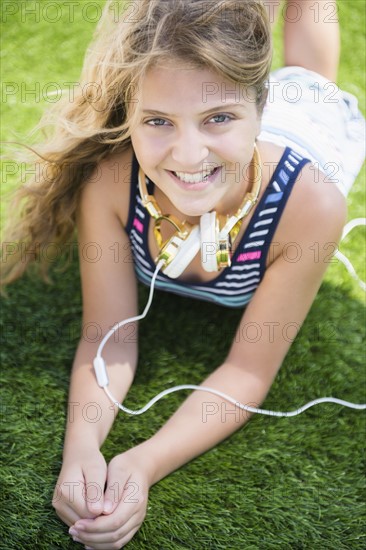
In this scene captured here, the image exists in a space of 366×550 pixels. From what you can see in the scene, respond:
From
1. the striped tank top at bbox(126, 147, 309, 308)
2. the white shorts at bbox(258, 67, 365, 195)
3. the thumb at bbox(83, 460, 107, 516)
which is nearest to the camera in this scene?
the thumb at bbox(83, 460, 107, 516)

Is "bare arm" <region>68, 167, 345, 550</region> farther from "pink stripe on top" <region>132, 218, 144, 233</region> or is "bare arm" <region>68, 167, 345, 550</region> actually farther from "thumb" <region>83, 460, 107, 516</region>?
"pink stripe on top" <region>132, 218, 144, 233</region>

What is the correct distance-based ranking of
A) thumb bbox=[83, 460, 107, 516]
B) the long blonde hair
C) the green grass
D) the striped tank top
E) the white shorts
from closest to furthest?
1. the long blonde hair
2. thumb bbox=[83, 460, 107, 516]
3. the green grass
4. the striped tank top
5. the white shorts

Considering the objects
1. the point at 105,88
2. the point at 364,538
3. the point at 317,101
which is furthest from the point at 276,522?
the point at 317,101

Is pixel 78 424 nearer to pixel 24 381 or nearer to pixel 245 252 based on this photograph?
pixel 24 381

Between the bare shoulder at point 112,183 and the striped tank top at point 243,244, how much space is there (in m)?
0.02

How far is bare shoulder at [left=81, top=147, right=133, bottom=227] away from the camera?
2010 millimetres

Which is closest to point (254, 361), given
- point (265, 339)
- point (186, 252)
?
point (265, 339)

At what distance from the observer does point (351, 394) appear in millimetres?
2188

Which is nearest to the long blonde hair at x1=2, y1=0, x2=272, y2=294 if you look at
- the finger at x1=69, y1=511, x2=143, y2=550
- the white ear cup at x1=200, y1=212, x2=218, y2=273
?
the white ear cup at x1=200, y1=212, x2=218, y2=273

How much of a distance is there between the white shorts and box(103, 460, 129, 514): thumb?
91 centimetres

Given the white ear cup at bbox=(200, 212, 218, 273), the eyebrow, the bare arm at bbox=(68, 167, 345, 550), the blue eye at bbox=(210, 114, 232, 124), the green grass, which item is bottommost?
the green grass

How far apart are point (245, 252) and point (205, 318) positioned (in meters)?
0.44

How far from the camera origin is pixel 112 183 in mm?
2020

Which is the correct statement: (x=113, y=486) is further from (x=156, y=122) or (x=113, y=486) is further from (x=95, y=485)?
(x=156, y=122)
